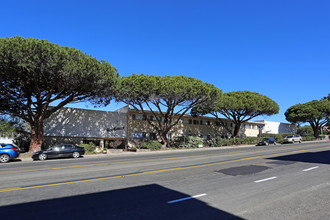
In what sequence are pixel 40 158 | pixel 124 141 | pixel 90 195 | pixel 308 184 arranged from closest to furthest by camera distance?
pixel 90 195
pixel 308 184
pixel 40 158
pixel 124 141

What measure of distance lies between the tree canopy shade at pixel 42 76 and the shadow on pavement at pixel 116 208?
16212 mm

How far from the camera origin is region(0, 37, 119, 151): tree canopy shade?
18.7 metres

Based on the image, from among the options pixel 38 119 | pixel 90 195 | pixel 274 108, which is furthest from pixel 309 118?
pixel 90 195

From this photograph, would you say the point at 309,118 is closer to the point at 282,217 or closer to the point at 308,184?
the point at 308,184

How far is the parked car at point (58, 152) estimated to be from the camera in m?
19.7

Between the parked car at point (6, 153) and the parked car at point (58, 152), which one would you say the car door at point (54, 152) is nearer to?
the parked car at point (58, 152)

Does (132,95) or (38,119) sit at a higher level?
(132,95)

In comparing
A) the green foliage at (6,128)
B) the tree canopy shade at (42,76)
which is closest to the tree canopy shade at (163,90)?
the tree canopy shade at (42,76)

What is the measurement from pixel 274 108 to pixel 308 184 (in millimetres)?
39500

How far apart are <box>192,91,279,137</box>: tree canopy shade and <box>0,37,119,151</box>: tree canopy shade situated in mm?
19202

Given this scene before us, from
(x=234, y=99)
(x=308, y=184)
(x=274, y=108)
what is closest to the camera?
(x=308, y=184)

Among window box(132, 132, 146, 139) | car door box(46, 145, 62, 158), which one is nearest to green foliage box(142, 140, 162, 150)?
window box(132, 132, 146, 139)

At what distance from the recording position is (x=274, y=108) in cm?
4375

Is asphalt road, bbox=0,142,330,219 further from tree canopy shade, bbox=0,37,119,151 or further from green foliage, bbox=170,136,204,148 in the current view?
green foliage, bbox=170,136,204,148
